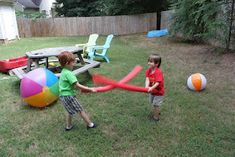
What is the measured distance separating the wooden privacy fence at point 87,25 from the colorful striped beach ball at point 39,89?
14.6 metres

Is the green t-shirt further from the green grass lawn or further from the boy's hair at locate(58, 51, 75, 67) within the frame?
the green grass lawn

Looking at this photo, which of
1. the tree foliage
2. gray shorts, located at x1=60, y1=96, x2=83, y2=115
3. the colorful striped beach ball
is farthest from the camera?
the tree foliage

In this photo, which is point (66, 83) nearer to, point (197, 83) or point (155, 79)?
point (155, 79)

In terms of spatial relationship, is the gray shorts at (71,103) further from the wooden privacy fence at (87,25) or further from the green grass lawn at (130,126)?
the wooden privacy fence at (87,25)

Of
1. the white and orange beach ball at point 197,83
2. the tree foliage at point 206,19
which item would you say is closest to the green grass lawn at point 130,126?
the white and orange beach ball at point 197,83

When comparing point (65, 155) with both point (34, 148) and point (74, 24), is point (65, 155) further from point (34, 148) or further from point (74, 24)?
point (74, 24)

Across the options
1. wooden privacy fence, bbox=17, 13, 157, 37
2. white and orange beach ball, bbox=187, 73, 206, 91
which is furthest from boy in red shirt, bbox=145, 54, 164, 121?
wooden privacy fence, bbox=17, 13, 157, 37

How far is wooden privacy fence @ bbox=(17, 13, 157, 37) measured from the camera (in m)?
18.5

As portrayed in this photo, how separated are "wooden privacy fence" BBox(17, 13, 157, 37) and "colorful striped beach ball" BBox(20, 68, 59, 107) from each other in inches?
576

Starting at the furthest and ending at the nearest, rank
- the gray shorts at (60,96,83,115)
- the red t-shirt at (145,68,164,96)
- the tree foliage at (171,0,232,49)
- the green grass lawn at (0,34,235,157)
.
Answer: the tree foliage at (171,0,232,49) → the red t-shirt at (145,68,164,96) → the gray shorts at (60,96,83,115) → the green grass lawn at (0,34,235,157)

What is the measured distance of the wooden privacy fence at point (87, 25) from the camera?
1852 cm

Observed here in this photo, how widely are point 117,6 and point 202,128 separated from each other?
651 inches

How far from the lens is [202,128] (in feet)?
11.6

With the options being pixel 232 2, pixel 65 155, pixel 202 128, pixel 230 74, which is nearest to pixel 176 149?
pixel 202 128
